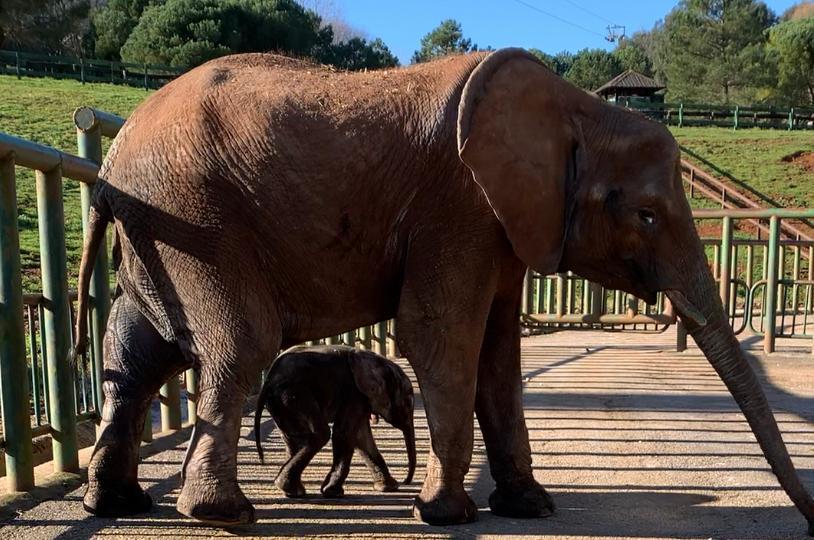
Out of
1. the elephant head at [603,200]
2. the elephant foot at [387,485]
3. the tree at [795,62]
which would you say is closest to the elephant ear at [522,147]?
the elephant head at [603,200]

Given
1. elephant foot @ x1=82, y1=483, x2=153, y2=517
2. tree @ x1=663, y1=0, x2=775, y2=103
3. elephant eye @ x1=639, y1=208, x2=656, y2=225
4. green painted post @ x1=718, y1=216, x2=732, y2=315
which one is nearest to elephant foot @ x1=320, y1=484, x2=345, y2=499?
elephant foot @ x1=82, y1=483, x2=153, y2=517

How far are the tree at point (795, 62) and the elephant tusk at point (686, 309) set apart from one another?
61.1 metres

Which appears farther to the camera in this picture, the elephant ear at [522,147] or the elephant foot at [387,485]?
the elephant foot at [387,485]

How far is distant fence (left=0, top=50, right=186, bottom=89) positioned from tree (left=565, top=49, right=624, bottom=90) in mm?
35414

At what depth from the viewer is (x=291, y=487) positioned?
14.3 feet

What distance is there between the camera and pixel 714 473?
4.88 meters

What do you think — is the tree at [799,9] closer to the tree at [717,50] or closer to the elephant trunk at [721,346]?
the tree at [717,50]

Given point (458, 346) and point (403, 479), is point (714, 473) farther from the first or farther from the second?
point (458, 346)

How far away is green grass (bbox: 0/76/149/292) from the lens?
46.4 ft

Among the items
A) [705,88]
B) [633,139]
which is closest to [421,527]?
[633,139]

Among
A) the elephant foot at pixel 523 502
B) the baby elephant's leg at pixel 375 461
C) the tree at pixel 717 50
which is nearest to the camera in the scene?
the elephant foot at pixel 523 502

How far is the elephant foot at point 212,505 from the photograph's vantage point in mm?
3549

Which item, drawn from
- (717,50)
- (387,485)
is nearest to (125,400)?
(387,485)

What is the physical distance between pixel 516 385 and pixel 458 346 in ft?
2.48
